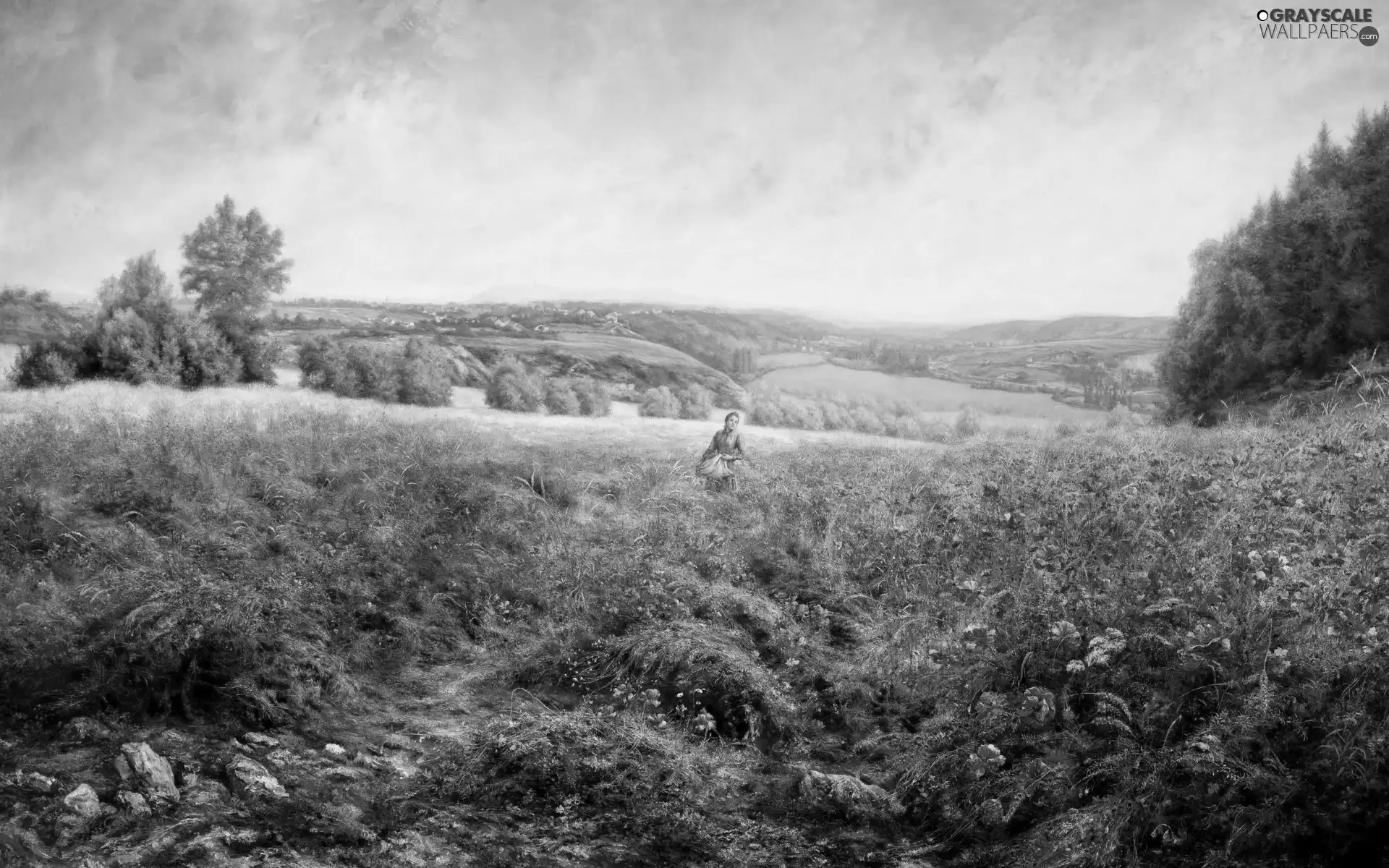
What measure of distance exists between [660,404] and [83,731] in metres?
6.83

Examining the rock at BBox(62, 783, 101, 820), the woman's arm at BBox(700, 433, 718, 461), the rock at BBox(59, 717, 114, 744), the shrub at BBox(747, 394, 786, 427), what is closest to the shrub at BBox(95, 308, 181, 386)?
the rock at BBox(59, 717, 114, 744)

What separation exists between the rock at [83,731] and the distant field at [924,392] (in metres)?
7.52

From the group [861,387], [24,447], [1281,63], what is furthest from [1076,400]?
[24,447]

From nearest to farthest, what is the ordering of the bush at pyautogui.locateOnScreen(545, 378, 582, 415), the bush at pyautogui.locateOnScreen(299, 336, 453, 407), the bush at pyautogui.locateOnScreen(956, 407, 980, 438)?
the bush at pyautogui.locateOnScreen(956, 407, 980, 438) < the bush at pyautogui.locateOnScreen(299, 336, 453, 407) < the bush at pyautogui.locateOnScreen(545, 378, 582, 415)

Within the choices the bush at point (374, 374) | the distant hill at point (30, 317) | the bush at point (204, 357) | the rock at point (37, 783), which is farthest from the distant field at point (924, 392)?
the rock at point (37, 783)

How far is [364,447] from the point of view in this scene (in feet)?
26.0

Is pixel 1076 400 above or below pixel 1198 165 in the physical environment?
below

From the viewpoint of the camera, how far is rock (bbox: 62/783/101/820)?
3.23m

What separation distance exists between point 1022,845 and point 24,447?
26.5ft

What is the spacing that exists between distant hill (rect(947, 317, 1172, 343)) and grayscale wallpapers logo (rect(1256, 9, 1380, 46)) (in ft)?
10.5

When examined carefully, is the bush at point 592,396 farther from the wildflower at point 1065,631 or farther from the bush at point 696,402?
the wildflower at point 1065,631

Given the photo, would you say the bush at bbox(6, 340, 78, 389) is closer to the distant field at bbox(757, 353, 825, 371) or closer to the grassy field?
the grassy field

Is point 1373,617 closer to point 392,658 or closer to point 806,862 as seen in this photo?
point 806,862

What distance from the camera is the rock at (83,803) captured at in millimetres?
3227
